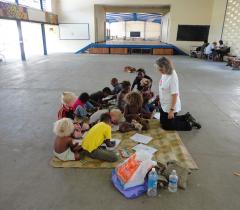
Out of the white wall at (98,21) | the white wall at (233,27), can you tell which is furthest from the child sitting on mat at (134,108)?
the white wall at (98,21)

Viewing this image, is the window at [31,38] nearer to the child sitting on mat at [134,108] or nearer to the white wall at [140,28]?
the white wall at [140,28]

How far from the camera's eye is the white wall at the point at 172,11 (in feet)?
53.0

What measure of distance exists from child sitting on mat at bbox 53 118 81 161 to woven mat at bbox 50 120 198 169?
0.23ft

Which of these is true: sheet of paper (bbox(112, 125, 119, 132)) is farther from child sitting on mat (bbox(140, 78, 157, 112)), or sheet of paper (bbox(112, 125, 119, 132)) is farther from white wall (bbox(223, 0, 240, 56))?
white wall (bbox(223, 0, 240, 56))

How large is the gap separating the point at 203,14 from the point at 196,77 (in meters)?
10.4

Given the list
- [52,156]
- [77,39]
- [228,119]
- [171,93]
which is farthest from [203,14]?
[52,156]

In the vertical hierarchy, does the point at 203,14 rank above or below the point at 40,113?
above

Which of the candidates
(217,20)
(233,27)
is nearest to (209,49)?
(233,27)

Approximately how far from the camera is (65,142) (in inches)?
101

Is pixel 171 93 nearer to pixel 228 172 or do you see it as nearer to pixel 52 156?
pixel 228 172

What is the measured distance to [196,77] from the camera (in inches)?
321

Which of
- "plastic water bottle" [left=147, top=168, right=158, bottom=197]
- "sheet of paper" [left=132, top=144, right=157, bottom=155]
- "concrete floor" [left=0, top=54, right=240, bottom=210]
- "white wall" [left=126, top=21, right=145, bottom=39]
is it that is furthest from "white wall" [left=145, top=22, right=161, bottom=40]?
"plastic water bottle" [left=147, top=168, right=158, bottom=197]

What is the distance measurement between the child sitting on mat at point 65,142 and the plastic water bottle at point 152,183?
0.98 meters

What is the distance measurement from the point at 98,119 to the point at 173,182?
1678 millimetres
